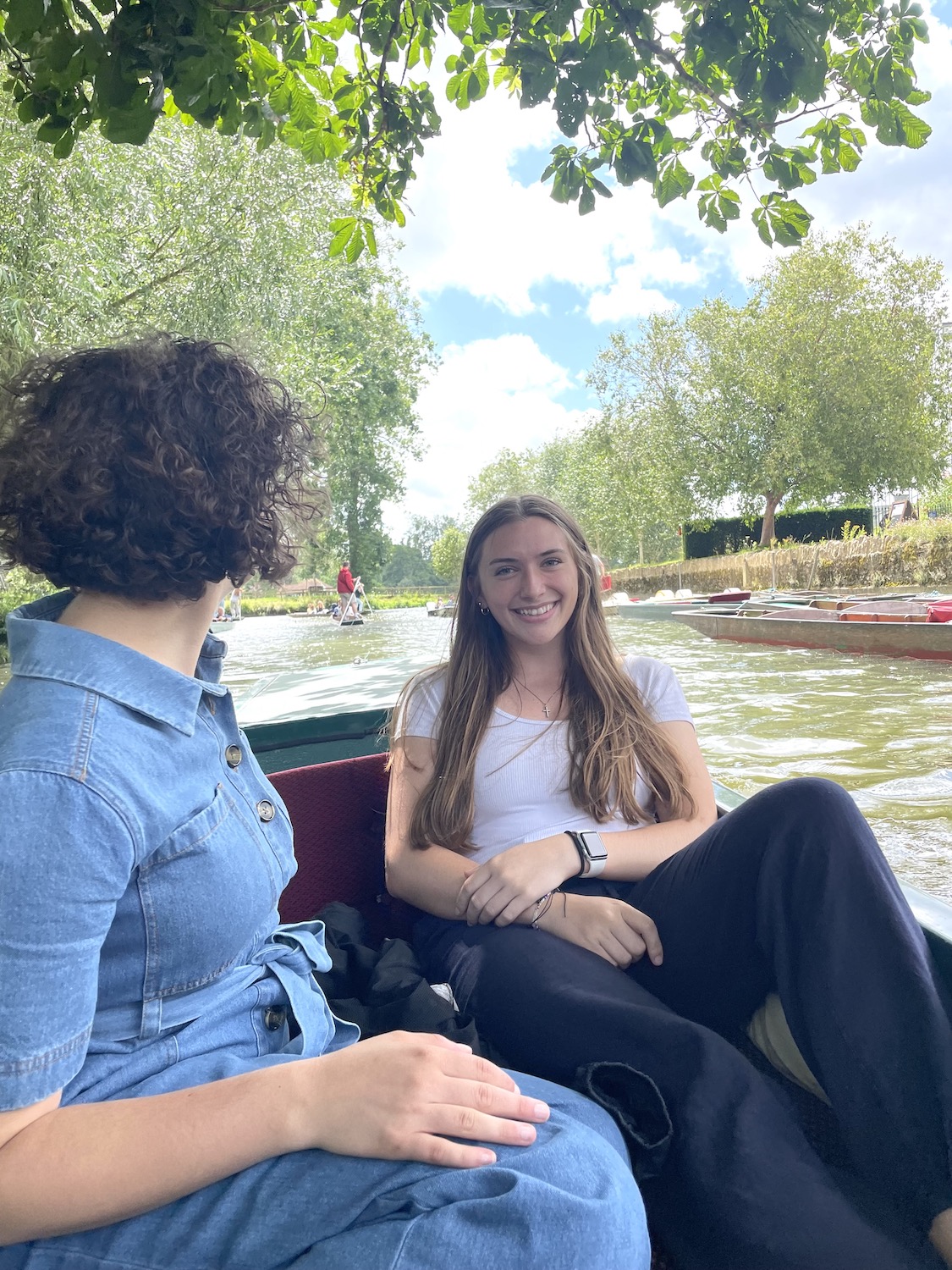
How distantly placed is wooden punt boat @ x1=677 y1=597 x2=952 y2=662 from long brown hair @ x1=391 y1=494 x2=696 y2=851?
304 inches

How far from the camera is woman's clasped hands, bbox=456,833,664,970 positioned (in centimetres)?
142

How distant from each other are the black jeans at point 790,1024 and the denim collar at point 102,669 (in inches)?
28.2

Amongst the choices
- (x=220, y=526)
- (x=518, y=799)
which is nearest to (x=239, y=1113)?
(x=220, y=526)

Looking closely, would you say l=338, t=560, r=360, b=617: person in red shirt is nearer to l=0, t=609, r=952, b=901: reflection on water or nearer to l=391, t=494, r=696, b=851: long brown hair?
l=0, t=609, r=952, b=901: reflection on water

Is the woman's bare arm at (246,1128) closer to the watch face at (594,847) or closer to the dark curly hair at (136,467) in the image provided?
the dark curly hair at (136,467)

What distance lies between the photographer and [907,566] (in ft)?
53.3

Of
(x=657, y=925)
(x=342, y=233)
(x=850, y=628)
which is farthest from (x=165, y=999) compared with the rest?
(x=850, y=628)

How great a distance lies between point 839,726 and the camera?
22.1 ft

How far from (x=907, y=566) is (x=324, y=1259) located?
17601mm

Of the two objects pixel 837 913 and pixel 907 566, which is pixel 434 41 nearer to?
pixel 837 913

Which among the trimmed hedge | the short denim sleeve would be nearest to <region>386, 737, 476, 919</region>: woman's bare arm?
the short denim sleeve

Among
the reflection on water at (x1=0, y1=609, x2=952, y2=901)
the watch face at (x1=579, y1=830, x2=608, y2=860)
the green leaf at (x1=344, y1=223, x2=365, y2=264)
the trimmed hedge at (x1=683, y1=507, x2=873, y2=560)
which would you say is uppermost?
the trimmed hedge at (x1=683, y1=507, x2=873, y2=560)

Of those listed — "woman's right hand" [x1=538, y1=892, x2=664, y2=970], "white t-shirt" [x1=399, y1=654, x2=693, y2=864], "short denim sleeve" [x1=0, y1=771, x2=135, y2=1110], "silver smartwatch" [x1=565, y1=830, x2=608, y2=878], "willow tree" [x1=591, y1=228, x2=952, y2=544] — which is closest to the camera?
"short denim sleeve" [x1=0, y1=771, x2=135, y2=1110]

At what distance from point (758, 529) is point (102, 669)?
2686 centimetres
